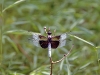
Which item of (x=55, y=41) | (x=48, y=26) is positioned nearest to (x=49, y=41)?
(x=55, y=41)

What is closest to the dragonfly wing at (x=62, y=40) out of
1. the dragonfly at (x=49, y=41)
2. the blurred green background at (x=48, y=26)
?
the dragonfly at (x=49, y=41)

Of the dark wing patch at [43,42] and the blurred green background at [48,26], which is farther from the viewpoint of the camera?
the blurred green background at [48,26]

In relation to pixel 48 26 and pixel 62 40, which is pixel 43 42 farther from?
pixel 48 26

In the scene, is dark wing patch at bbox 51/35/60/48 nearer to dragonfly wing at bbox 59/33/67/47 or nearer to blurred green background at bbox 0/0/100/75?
dragonfly wing at bbox 59/33/67/47

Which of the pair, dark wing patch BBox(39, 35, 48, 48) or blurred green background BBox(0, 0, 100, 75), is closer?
dark wing patch BBox(39, 35, 48, 48)

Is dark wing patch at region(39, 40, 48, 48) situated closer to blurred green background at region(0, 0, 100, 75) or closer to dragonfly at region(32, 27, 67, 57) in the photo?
dragonfly at region(32, 27, 67, 57)

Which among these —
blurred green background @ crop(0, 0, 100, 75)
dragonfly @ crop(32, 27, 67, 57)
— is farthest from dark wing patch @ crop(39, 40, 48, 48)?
blurred green background @ crop(0, 0, 100, 75)

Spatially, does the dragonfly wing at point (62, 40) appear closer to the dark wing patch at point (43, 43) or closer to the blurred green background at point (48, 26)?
the dark wing patch at point (43, 43)

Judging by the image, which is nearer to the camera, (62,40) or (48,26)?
(62,40)

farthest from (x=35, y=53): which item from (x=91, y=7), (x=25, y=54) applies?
(x=91, y=7)

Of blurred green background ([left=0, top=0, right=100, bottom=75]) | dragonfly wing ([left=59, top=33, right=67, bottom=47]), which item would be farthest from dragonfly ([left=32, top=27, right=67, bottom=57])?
blurred green background ([left=0, top=0, right=100, bottom=75])

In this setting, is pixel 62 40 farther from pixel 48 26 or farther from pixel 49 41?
pixel 48 26

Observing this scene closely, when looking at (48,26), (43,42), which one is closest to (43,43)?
(43,42)

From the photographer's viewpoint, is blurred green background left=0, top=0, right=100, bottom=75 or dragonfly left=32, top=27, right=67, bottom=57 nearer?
dragonfly left=32, top=27, right=67, bottom=57
